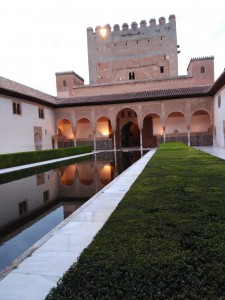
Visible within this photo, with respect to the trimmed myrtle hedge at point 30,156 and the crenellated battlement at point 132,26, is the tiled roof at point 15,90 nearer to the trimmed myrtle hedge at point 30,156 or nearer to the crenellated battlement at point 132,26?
the trimmed myrtle hedge at point 30,156

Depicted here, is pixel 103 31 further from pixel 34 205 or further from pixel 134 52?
pixel 34 205

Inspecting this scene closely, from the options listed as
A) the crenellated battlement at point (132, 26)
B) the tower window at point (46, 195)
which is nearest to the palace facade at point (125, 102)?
the crenellated battlement at point (132, 26)

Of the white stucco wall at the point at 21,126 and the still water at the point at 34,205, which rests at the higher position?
the white stucco wall at the point at 21,126

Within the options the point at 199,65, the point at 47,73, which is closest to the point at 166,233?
the point at 199,65

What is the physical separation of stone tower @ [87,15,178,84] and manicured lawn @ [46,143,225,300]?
30.8 meters

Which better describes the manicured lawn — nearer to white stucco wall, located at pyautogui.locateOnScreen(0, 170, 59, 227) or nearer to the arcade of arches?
white stucco wall, located at pyautogui.locateOnScreen(0, 170, 59, 227)

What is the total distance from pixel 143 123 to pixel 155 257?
25.8m

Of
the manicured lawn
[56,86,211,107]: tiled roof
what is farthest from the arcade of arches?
the manicured lawn

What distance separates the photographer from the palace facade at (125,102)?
20.7 m

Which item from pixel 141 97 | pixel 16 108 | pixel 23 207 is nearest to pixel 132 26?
pixel 141 97

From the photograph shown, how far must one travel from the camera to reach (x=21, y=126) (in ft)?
65.7

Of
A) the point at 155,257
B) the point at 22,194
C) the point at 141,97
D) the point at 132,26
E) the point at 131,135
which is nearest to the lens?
the point at 155,257

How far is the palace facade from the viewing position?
2066 centimetres

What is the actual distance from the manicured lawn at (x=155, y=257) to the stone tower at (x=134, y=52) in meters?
30.8
